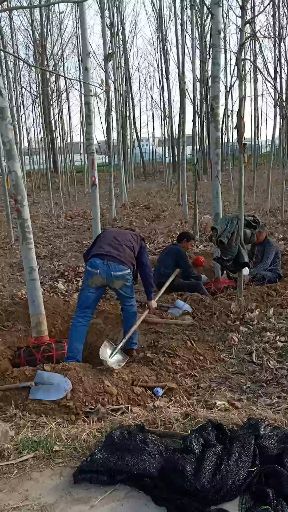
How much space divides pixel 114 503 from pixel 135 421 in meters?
0.79

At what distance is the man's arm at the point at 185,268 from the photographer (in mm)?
6461

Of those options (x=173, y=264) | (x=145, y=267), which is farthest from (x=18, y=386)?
(x=173, y=264)

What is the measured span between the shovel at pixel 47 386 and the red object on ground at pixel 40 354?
66 cm

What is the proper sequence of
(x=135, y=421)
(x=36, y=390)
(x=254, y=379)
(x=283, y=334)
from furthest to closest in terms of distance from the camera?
(x=283, y=334), (x=254, y=379), (x=36, y=390), (x=135, y=421)

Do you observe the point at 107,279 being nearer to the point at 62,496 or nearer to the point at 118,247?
the point at 118,247

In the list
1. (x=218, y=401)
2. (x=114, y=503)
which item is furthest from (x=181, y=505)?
(x=218, y=401)

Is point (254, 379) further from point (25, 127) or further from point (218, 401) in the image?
point (25, 127)

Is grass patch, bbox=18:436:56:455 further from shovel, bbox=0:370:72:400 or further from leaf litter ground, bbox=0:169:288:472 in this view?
shovel, bbox=0:370:72:400

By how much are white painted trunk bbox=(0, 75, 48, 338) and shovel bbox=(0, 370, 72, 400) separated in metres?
0.89

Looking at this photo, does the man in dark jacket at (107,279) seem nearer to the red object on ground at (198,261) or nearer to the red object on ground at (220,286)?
the red object on ground at (220,286)

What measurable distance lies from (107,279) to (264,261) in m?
3.03

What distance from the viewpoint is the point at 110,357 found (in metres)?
4.48

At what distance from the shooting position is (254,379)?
4.37 m

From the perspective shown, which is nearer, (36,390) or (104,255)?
(36,390)
